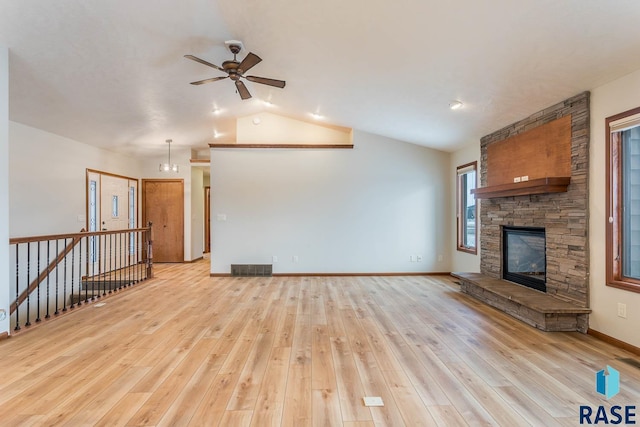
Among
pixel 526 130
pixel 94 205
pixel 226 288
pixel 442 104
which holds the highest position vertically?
pixel 442 104

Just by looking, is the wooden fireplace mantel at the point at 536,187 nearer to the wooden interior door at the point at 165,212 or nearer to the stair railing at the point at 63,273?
the stair railing at the point at 63,273

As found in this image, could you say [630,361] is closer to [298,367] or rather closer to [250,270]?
[298,367]

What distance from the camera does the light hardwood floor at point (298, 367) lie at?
6.43 feet

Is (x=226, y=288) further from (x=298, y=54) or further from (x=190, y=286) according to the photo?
(x=298, y=54)

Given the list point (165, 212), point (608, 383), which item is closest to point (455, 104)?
point (608, 383)

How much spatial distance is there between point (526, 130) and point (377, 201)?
2.87 meters

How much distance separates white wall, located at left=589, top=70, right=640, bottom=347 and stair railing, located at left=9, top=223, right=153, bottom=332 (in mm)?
6092

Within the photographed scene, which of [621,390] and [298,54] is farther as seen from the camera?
[298,54]

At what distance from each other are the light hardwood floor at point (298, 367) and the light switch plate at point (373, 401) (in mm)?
40

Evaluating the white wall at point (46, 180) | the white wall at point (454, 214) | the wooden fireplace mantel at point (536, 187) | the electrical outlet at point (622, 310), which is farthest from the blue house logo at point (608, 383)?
the white wall at point (46, 180)

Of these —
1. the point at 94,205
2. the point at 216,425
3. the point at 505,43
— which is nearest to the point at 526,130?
the point at 505,43

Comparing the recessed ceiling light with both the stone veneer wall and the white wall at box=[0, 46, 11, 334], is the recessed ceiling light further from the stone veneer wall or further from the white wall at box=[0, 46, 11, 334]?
the white wall at box=[0, 46, 11, 334]

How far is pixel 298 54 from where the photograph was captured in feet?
12.4

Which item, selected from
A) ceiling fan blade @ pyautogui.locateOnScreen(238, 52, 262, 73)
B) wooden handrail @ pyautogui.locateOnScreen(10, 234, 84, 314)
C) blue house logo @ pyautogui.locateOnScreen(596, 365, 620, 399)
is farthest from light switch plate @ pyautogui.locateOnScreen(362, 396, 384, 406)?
wooden handrail @ pyautogui.locateOnScreen(10, 234, 84, 314)
